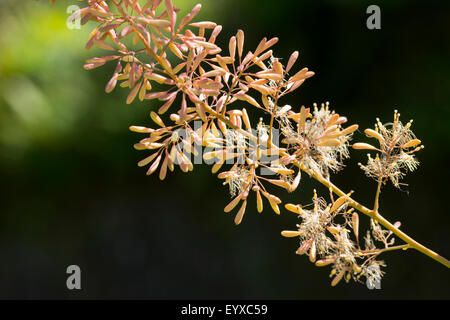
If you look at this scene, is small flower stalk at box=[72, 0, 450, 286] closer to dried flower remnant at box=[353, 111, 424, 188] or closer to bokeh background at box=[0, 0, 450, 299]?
dried flower remnant at box=[353, 111, 424, 188]

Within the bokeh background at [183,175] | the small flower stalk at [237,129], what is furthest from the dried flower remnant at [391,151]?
the bokeh background at [183,175]

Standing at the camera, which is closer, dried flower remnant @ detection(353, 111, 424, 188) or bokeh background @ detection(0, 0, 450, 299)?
dried flower remnant @ detection(353, 111, 424, 188)

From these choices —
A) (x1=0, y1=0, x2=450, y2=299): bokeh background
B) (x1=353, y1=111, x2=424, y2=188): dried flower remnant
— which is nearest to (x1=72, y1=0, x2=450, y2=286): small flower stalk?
(x1=353, y1=111, x2=424, y2=188): dried flower remnant

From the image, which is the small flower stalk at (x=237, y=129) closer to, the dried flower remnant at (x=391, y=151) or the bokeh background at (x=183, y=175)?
the dried flower remnant at (x=391, y=151)

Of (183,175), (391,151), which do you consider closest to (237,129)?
(391,151)

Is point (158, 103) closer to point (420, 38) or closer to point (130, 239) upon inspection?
point (130, 239)

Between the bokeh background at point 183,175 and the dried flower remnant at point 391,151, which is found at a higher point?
the bokeh background at point 183,175

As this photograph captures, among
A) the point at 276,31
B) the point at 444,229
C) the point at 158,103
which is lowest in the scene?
the point at 444,229

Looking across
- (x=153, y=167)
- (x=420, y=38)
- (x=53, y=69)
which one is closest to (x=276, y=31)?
(x=420, y=38)
